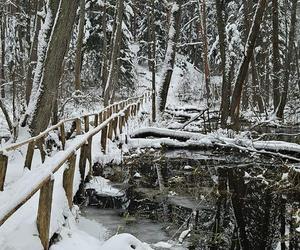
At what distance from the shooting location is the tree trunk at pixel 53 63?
883 centimetres

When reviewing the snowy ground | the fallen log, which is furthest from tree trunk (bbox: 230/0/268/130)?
the snowy ground

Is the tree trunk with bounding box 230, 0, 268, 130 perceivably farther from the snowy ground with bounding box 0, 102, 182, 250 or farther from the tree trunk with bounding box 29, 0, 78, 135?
the snowy ground with bounding box 0, 102, 182, 250

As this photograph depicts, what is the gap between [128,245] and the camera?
4.43 meters

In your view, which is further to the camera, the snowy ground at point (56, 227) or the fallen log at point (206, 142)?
the fallen log at point (206, 142)

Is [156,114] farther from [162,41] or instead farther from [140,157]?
[162,41]

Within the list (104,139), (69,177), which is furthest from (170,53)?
(69,177)

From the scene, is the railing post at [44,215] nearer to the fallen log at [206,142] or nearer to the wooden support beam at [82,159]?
the wooden support beam at [82,159]

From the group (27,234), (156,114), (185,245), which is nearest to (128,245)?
(27,234)

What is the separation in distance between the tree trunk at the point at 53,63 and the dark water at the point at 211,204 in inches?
85.0

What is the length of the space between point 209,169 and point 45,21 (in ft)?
→ 16.4

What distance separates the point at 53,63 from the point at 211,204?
13.7 feet

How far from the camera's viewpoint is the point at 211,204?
302 inches

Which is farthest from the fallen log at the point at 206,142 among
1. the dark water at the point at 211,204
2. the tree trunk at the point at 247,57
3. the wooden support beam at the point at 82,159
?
the wooden support beam at the point at 82,159

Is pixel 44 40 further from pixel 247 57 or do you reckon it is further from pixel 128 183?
pixel 247 57
